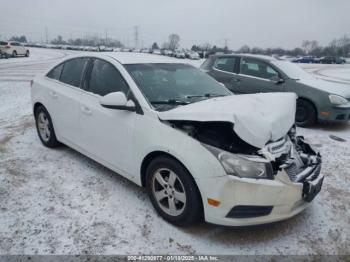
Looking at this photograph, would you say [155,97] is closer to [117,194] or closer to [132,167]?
[132,167]

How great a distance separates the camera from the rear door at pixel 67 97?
12.6ft

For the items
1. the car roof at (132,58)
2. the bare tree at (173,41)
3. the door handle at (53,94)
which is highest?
the bare tree at (173,41)

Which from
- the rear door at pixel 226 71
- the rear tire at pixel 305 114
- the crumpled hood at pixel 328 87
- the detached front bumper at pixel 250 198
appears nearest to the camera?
the detached front bumper at pixel 250 198

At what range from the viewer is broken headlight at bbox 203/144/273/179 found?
2.37m

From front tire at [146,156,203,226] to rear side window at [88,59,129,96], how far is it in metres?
0.97

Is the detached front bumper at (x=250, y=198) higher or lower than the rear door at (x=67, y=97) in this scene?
lower

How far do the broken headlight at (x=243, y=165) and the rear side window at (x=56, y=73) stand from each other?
303cm

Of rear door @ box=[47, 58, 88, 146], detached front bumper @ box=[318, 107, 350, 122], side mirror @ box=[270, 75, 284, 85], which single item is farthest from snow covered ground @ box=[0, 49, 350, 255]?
side mirror @ box=[270, 75, 284, 85]

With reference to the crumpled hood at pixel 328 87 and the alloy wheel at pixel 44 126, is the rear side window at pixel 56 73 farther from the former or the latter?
the crumpled hood at pixel 328 87

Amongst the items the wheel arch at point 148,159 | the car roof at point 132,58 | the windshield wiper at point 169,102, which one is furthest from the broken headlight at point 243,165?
the car roof at point 132,58

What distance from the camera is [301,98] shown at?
→ 258 inches

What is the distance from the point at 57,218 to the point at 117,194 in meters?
0.72

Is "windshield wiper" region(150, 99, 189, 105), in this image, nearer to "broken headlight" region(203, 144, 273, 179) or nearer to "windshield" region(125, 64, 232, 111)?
"windshield" region(125, 64, 232, 111)

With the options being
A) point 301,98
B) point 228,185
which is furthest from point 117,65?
point 301,98
